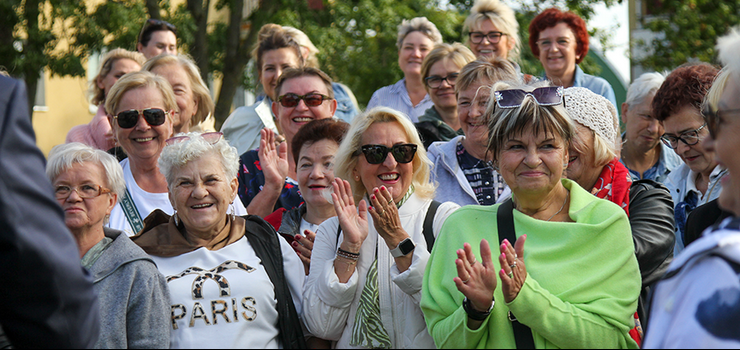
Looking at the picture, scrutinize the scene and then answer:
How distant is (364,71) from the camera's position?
17094 mm

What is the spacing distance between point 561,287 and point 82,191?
235 centimetres

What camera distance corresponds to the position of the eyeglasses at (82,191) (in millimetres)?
3557

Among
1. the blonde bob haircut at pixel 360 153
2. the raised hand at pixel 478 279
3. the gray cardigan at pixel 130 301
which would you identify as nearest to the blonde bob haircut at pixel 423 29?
the blonde bob haircut at pixel 360 153

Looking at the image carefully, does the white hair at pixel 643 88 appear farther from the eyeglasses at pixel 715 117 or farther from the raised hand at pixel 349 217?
the eyeglasses at pixel 715 117

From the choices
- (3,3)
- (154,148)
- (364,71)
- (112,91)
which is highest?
(3,3)

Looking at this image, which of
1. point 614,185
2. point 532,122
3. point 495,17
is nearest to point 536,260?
point 532,122

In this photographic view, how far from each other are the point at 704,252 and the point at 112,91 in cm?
407

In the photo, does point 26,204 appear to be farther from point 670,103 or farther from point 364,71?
point 364,71

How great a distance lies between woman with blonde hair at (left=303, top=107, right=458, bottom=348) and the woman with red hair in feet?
9.04

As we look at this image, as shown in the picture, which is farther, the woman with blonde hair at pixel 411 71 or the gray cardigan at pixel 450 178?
the woman with blonde hair at pixel 411 71

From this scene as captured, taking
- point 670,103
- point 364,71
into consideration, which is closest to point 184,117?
point 670,103

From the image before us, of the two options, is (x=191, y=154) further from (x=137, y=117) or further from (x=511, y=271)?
(x=511, y=271)

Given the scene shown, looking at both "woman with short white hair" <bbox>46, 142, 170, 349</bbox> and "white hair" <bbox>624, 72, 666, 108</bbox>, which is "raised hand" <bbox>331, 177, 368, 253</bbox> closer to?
"woman with short white hair" <bbox>46, 142, 170, 349</bbox>

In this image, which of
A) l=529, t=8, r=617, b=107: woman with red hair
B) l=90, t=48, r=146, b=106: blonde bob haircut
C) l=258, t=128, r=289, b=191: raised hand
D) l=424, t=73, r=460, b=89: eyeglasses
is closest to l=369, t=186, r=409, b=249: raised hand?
l=258, t=128, r=289, b=191: raised hand
